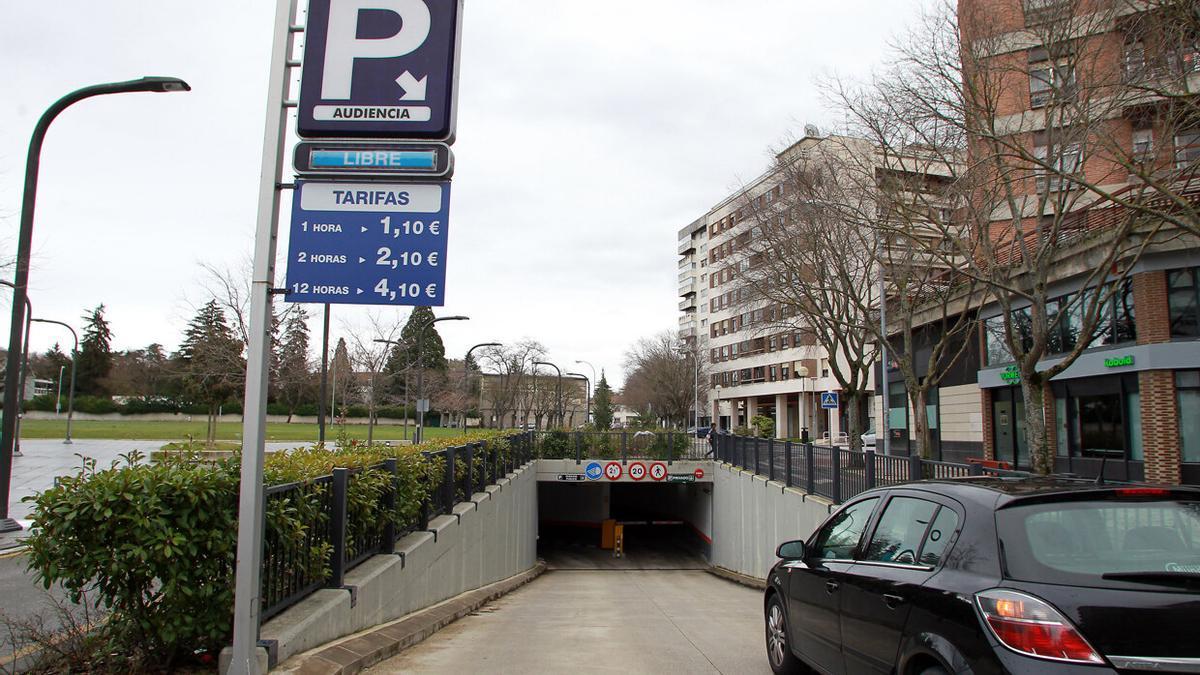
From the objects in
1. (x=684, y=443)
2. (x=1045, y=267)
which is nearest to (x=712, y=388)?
(x=684, y=443)

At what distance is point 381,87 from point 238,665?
3.74m

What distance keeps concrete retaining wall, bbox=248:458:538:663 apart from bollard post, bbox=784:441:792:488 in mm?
6407

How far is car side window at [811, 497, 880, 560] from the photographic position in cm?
525

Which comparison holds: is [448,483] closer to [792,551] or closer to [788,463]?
[792,551]

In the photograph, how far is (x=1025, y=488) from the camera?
4078mm

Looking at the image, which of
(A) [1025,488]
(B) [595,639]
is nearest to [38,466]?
(B) [595,639]

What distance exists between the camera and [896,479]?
11.8m

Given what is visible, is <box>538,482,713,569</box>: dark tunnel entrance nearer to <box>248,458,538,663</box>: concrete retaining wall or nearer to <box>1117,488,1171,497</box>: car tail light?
<box>248,458,538,663</box>: concrete retaining wall

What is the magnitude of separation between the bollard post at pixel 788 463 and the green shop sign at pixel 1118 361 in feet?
32.1

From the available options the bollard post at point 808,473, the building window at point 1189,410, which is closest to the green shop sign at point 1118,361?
the building window at point 1189,410

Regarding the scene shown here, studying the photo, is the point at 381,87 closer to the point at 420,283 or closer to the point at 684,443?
the point at 420,283

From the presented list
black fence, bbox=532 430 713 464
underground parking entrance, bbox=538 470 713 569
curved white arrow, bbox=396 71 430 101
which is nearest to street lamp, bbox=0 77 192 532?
curved white arrow, bbox=396 71 430 101

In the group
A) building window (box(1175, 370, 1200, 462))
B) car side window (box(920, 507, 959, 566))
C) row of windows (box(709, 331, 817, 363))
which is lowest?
car side window (box(920, 507, 959, 566))

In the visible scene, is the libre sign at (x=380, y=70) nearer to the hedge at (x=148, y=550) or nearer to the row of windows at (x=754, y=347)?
the hedge at (x=148, y=550)
